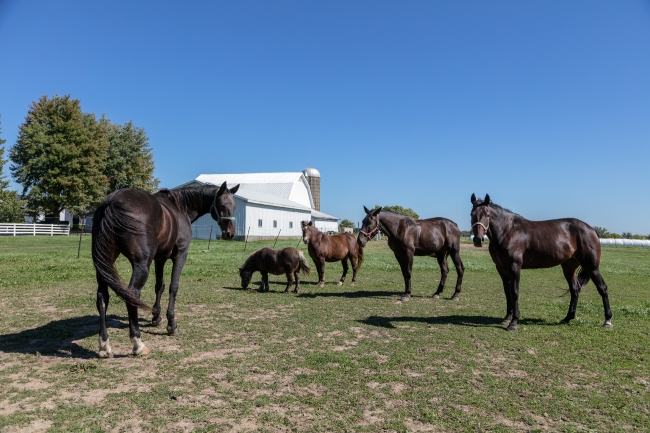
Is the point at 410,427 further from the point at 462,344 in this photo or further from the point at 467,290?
the point at 467,290

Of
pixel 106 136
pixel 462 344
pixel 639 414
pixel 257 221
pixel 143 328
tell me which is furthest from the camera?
pixel 106 136

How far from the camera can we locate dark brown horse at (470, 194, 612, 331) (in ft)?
24.6

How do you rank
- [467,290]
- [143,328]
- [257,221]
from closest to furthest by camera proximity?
[143,328] → [467,290] → [257,221]

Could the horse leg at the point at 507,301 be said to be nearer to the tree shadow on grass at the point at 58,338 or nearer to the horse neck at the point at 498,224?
the horse neck at the point at 498,224

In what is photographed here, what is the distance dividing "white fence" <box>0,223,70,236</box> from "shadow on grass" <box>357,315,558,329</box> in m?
44.7

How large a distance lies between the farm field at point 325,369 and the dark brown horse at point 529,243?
3.51ft

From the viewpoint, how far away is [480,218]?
24.7ft

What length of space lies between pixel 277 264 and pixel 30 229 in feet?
139

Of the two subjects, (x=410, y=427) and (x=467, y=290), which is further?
(x=467, y=290)

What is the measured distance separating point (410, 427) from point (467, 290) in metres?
9.66

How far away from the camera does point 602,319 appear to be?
817cm

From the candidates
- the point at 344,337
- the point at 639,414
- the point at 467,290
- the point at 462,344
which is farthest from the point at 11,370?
the point at 467,290

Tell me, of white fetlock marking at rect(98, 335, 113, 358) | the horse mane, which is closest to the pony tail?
the horse mane

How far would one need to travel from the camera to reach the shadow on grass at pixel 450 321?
25.0 ft
